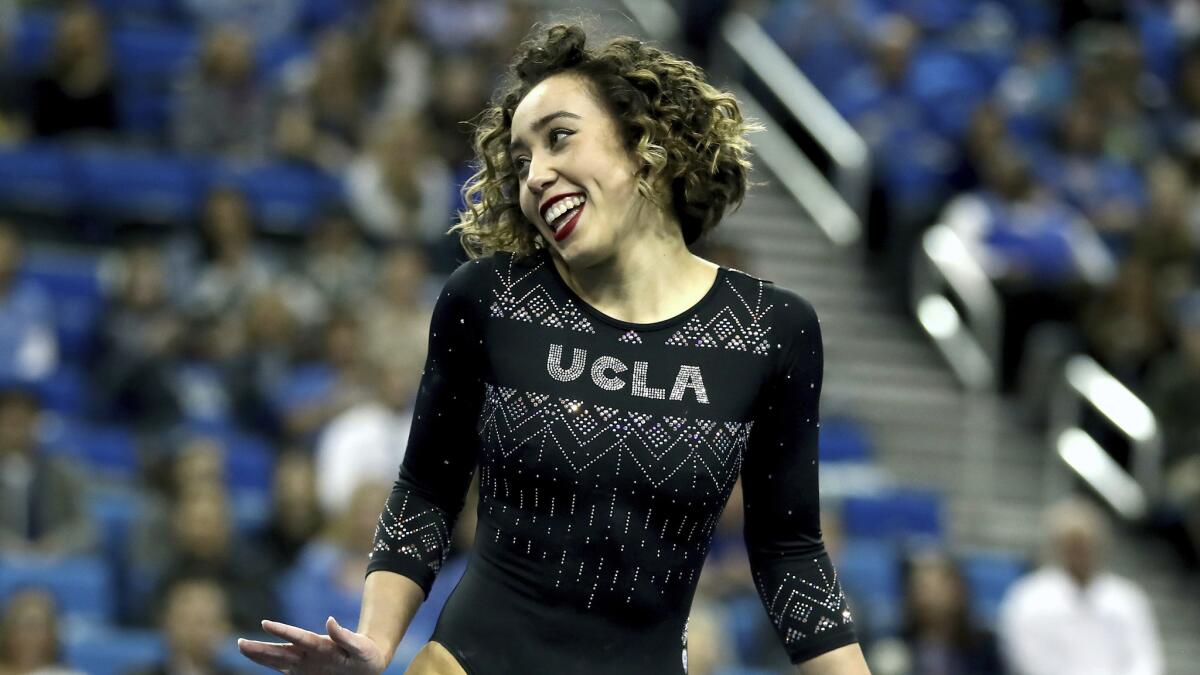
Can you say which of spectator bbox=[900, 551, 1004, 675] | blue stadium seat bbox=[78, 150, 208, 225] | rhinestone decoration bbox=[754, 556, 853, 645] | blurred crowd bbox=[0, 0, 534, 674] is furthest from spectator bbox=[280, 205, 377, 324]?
rhinestone decoration bbox=[754, 556, 853, 645]

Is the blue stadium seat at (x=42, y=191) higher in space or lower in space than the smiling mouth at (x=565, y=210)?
higher

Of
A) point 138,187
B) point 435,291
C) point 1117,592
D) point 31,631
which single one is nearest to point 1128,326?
point 1117,592

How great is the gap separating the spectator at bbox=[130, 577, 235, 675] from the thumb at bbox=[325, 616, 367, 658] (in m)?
4.05

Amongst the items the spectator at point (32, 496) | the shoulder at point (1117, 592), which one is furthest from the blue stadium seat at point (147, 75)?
the shoulder at point (1117, 592)

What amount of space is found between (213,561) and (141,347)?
1.62 meters

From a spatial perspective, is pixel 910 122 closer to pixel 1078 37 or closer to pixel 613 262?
pixel 1078 37

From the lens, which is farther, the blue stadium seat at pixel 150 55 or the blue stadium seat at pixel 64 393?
the blue stadium seat at pixel 150 55

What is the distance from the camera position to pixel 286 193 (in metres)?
9.38

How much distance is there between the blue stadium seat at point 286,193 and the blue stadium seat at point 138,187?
0.21 meters

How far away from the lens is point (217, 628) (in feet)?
21.2

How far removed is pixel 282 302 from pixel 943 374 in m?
4.00

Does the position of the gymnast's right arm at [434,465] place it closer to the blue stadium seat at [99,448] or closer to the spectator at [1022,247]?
the blue stadium seat at [99,448]

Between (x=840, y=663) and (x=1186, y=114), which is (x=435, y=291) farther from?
(x=840, y=663)

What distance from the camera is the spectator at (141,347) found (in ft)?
26.4
